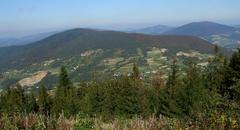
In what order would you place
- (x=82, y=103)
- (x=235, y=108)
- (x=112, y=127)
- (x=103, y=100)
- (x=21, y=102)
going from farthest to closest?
1. (x=21, y=102)
2. (x=103, y=100)
3. (x=82, y=103)
4. (x=112, y=127)
5. (x=235, y=108)

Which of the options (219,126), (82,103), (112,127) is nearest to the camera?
(219,126)

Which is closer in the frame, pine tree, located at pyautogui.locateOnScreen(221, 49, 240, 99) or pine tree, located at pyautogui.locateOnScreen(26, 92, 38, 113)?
pine tree, located at pyautogui.locateOnScreen(221, 49, 240, 99)

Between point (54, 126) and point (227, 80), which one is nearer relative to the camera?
point (54, 126)

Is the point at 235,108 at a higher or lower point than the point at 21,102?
higher

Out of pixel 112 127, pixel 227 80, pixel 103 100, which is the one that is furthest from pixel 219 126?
pixel 103 100

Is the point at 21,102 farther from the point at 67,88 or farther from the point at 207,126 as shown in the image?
the point at 207,126

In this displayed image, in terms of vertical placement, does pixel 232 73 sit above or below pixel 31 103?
above

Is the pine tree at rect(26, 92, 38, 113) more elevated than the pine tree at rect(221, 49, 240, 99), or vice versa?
the pine tree at rect(221, 49, 240, 99)

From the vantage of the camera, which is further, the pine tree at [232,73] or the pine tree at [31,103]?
the pine tree at [31,103]

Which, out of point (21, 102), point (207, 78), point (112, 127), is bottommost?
point (21, 102)

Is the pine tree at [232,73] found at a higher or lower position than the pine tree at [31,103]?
higher

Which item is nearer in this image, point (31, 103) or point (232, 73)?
point (232, 73)
